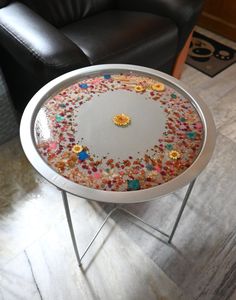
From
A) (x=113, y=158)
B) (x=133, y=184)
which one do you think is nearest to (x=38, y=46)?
(x=113, y=158)

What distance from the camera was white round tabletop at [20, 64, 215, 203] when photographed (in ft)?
2.53

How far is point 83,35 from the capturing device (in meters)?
1.44

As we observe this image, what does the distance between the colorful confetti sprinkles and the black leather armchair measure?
0.68 feet

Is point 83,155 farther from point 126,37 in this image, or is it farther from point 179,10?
point 179,10

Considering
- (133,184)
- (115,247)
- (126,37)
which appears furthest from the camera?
(126,37)

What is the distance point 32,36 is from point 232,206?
1.16 meters

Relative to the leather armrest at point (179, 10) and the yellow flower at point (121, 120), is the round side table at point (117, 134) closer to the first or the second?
the yellow flower at point (121, 120)

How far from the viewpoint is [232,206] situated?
132cm

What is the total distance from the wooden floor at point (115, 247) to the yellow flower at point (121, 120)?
0.51 meters

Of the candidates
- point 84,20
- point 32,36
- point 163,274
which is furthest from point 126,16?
point 163,274

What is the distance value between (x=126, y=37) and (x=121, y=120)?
67cm

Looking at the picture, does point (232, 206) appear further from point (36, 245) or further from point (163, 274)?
point (36, 245)

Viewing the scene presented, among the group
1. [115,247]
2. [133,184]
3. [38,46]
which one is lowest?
[115,247]

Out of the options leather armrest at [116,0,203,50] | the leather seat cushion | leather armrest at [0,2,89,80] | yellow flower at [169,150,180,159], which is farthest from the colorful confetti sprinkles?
leather armrest at [116,0,203,50]
